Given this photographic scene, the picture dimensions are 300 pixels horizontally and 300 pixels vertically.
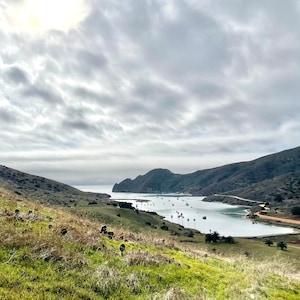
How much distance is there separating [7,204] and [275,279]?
49.6 ft

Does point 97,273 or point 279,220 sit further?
point 279,220

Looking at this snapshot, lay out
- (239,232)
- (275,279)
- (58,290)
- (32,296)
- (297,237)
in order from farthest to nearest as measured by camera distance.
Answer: (239,232)
(297,237)
(275,279)
(58,290)
(32,296)

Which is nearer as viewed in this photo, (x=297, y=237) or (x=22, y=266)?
(x=22, y=266)

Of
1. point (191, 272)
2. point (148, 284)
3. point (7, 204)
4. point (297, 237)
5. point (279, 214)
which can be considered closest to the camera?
point (148, 284)

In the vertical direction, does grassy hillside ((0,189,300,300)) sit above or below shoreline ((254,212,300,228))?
above

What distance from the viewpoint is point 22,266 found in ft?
30.6

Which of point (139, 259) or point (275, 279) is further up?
point (139, 259)

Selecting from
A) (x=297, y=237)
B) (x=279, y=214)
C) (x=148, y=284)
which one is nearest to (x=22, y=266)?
(x=148, y=284)

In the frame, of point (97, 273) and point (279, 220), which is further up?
point (97, 273)

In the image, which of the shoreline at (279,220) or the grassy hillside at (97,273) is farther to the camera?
the shoreline at (279,220)

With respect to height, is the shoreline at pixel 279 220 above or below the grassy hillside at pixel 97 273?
below

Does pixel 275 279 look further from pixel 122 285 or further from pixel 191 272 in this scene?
pixel 122 285

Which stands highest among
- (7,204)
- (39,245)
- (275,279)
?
(7,204)

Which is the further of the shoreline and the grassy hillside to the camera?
the shoreline
